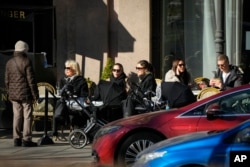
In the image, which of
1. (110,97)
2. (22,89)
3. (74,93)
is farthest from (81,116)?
(22,89)

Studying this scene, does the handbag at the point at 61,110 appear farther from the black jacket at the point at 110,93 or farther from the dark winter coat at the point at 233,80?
the dark winter coat at the point at 233,80

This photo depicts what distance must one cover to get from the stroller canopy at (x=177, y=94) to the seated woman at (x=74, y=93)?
7.04ft

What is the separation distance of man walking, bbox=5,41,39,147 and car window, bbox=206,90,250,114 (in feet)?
14.1

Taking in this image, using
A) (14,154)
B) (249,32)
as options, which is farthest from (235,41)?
(14,154)

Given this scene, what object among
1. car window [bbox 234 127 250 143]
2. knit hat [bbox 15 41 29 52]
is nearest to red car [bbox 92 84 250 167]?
car window [bbox 234 127 250 143]

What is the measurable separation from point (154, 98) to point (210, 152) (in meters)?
5.34

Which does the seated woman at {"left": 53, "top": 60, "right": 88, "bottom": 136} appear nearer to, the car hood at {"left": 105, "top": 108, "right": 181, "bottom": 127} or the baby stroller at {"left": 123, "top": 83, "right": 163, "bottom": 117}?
the baby stroller at {"left": 123, "top": 83, "right": 163, "bottom": 117}

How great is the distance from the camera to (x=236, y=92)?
871 centimetres

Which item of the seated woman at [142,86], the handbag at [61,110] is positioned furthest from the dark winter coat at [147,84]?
the handbag at [61,110]

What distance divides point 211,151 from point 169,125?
2503 millimetres

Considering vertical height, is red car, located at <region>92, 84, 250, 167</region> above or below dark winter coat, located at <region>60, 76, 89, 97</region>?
below

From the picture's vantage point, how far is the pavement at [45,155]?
985 centimetres

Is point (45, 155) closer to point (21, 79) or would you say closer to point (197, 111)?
point (21, 79)

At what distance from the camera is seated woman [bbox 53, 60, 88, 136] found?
11922 millimetres
